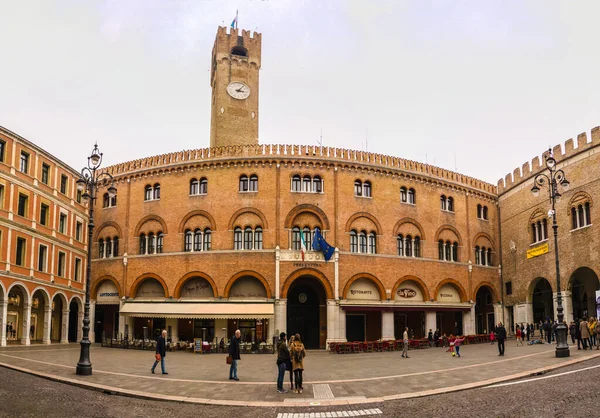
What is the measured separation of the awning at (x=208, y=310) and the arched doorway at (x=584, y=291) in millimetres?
18335

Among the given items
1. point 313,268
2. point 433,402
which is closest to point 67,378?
point 433,402

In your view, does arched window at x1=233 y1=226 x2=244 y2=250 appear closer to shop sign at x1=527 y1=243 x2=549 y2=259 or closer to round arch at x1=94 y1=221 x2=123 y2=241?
round arch at x1=94 y1=221 x2=123 y2=241

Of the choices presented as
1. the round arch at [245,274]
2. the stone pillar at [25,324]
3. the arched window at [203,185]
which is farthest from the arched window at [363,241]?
the stone pillar at [25,324]

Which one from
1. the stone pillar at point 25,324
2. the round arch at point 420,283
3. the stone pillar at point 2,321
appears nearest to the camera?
the stone pillar at point 2,321

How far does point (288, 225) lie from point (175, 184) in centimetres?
770

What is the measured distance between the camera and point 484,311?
135 ft

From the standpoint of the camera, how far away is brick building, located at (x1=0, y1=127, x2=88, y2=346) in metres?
29.5

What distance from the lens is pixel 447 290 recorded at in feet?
123

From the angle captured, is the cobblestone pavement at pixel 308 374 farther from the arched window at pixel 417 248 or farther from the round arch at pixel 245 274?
the arched window at pixel 417 248

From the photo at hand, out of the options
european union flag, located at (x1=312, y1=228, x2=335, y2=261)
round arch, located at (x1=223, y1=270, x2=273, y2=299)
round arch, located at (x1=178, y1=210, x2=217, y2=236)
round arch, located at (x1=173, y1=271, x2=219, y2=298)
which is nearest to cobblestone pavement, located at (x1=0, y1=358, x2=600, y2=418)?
round arch, located at (x1=223, y1=270, x2=273, y2=299)

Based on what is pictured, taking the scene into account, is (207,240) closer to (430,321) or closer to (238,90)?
(430,321)

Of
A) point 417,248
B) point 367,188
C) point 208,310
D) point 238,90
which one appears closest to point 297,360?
point 208,310

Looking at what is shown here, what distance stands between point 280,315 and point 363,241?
694 cm

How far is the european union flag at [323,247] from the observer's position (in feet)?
110
